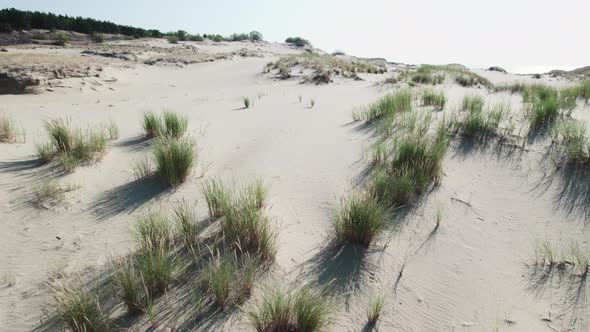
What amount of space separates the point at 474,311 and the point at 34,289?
2.87m

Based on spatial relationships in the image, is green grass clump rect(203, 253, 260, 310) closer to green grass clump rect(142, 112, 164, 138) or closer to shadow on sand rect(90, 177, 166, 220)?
shadow on sand rect(90, 177, 166, 220)

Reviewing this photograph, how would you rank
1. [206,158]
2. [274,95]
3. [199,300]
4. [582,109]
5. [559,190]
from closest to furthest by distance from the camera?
[199,300] < [559,190] < [206,158] < [582,109] < [274,95]

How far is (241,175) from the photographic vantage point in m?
3.96

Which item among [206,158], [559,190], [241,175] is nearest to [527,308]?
[559,190]

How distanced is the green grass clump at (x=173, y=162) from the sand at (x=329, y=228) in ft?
0.45

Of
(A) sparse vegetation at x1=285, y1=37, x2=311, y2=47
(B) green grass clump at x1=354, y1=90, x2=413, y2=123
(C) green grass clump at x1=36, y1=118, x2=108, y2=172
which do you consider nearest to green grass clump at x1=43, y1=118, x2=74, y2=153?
(C) green grass clump at x1=36, y1=118, x2=108, y2=172

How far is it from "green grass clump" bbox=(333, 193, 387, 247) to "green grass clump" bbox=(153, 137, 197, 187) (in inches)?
72.3

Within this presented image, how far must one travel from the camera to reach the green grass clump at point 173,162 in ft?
11.5

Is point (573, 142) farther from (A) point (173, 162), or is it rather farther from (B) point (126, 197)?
(B) point (126, 197)

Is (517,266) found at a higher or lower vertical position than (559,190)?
lower

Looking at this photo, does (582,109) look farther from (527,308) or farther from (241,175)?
(241,175)

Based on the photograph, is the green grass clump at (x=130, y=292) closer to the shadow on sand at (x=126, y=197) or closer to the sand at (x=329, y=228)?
the sand at (x=329, y=228)

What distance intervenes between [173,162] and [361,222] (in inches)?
83.2

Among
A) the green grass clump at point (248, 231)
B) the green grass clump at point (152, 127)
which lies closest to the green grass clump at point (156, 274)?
the green grass clump at point (248, 231)
